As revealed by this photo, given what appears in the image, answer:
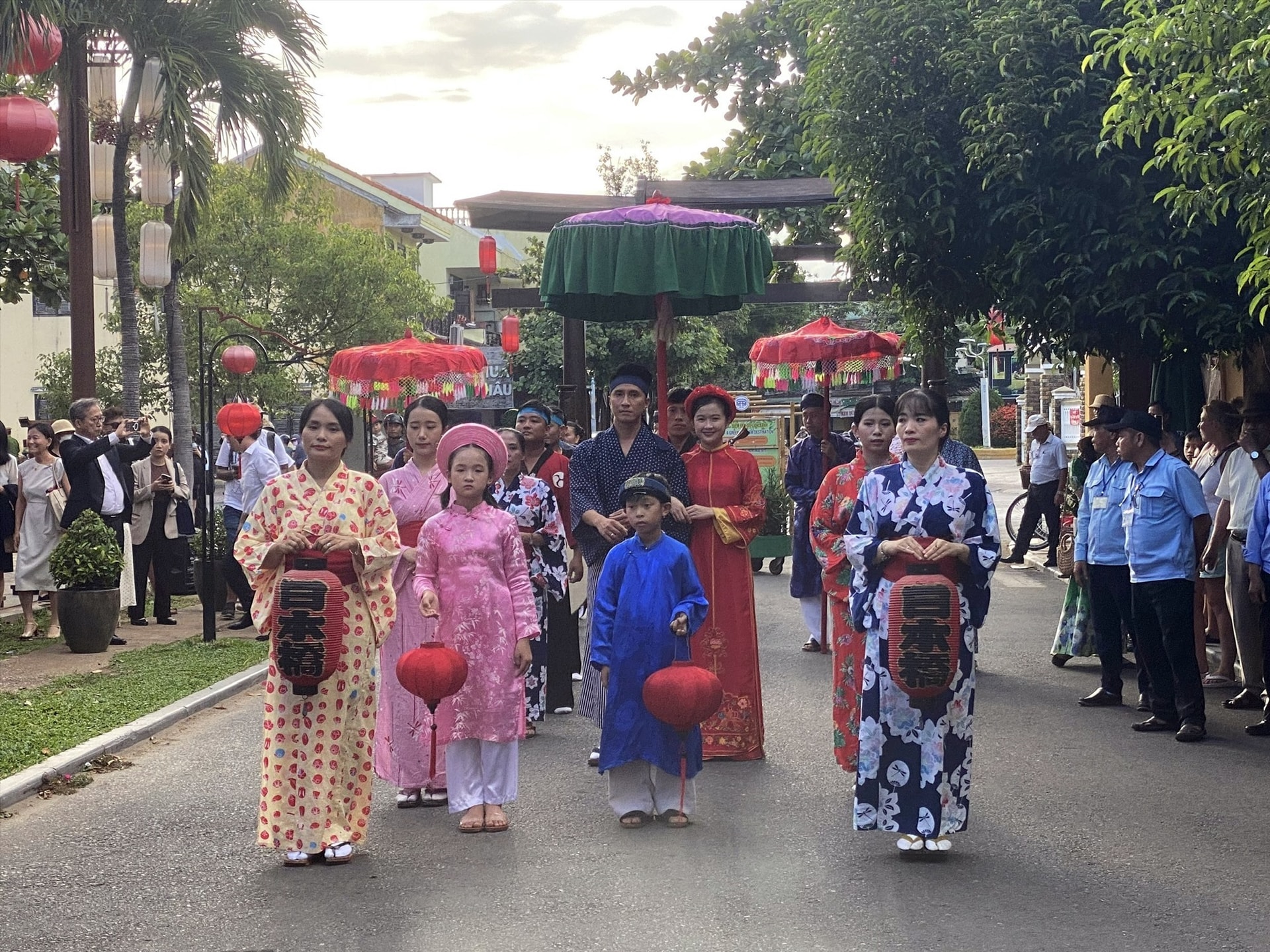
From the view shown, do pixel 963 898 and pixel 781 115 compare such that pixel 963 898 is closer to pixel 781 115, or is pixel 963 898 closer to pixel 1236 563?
pixel 1236 563

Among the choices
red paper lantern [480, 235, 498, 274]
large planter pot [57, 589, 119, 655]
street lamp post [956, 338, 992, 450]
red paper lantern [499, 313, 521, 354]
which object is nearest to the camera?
large planter pot [57, 589, 119, 655]

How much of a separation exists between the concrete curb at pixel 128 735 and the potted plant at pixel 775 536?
361 inches

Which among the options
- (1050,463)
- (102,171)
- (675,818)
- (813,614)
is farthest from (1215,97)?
(1050,463)

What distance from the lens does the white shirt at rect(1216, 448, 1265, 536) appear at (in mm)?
9703

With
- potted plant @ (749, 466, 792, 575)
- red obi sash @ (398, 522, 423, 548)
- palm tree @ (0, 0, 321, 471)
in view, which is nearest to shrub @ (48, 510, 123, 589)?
palm tree @ (0, 0, 321, 471)

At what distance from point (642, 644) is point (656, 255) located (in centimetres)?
218

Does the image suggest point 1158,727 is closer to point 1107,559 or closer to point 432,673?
point 1107,559

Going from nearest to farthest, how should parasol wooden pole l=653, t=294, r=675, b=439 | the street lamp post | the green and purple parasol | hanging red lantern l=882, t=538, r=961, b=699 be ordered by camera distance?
hanging red lantern l=882, t=538, r=961, b=699 < the green and purple parasol < parasol wooden pole l=653, t=294, r=675, b=439 < the street lamp post

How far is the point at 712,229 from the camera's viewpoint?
8180 mm

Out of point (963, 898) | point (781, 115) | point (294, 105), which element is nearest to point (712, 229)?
point (963, 898)

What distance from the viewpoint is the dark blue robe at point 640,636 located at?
6836 millimetres

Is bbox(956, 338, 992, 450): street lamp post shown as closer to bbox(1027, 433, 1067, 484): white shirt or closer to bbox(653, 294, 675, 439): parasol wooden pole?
bbox(1027, 433, 1067, 484): white shirt

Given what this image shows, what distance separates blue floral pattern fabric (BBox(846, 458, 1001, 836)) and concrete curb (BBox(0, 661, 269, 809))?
2604 mm

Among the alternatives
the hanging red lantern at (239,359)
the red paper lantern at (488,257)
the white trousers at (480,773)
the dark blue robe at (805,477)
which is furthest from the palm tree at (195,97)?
the white trousers at (480,773)
